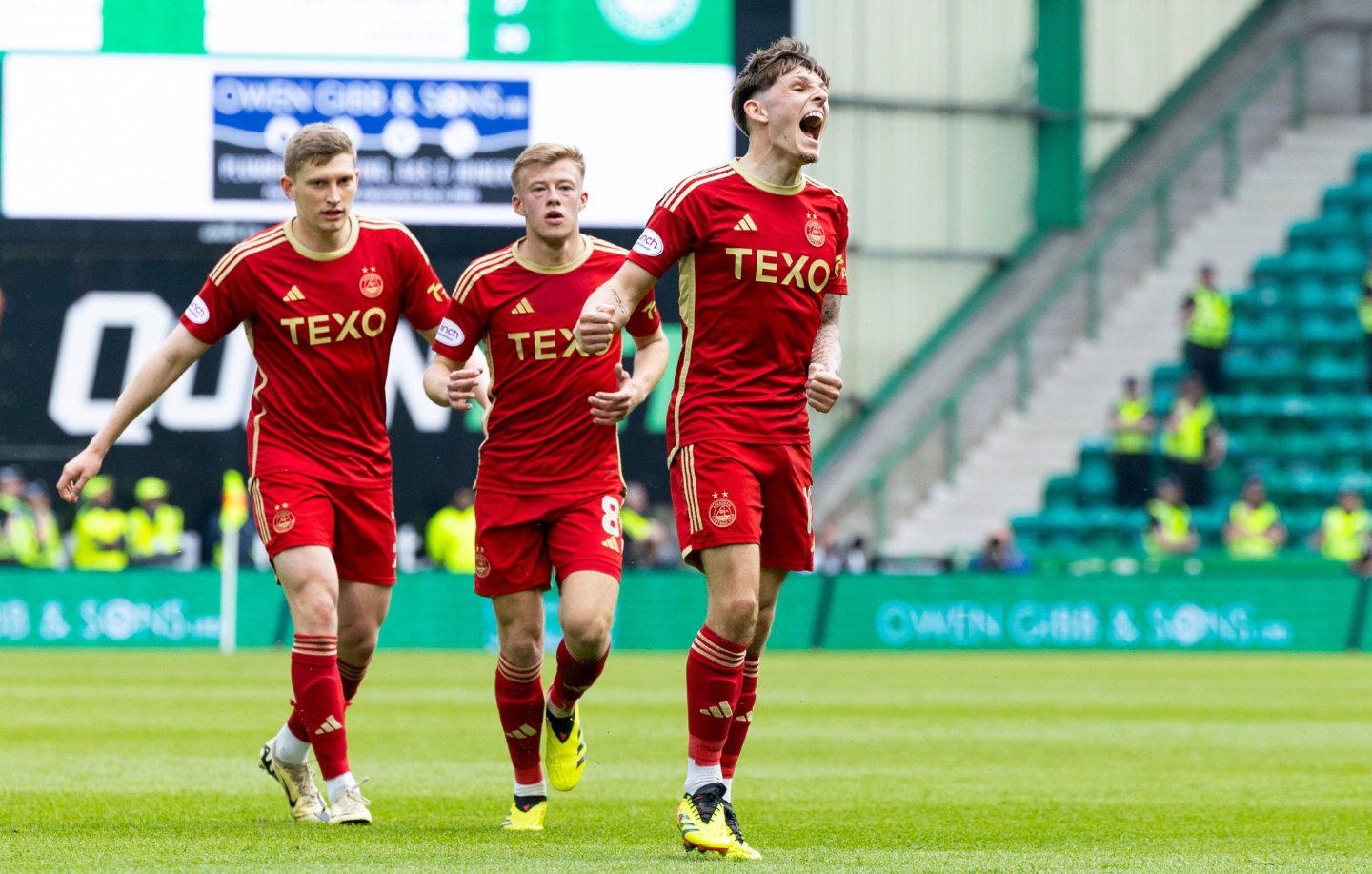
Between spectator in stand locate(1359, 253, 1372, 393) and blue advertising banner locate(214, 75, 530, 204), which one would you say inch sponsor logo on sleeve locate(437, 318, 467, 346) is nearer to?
blue advertising banner locate(214, 75, 530, 204)

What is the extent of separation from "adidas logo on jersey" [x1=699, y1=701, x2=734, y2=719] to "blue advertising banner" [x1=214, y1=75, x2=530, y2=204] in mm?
16750

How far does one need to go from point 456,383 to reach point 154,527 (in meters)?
17.7

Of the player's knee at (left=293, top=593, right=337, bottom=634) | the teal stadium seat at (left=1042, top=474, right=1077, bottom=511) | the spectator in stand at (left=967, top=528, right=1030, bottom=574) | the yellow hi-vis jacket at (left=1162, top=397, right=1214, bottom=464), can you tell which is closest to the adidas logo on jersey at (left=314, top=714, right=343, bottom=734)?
the player's knee at (left=293, top=593, right=337, bottom=634)

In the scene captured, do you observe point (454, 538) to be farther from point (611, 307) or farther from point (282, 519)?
point (611, 307)

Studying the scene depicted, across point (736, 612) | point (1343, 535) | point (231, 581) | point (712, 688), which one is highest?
point (736, 612)

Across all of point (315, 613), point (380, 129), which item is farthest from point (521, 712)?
point (380, 129)

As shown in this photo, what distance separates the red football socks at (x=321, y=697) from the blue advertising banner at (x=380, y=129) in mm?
15947

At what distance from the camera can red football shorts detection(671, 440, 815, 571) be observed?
23.4ft

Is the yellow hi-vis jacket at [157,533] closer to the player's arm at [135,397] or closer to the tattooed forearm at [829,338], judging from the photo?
the player's arm at [135,397]

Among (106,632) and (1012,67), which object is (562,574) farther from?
(1012,67)

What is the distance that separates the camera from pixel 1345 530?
2638cm

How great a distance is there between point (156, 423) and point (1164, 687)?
11886mm

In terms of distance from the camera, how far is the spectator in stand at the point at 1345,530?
26.3 meters

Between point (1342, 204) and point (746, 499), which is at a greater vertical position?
point (1342, 204)
